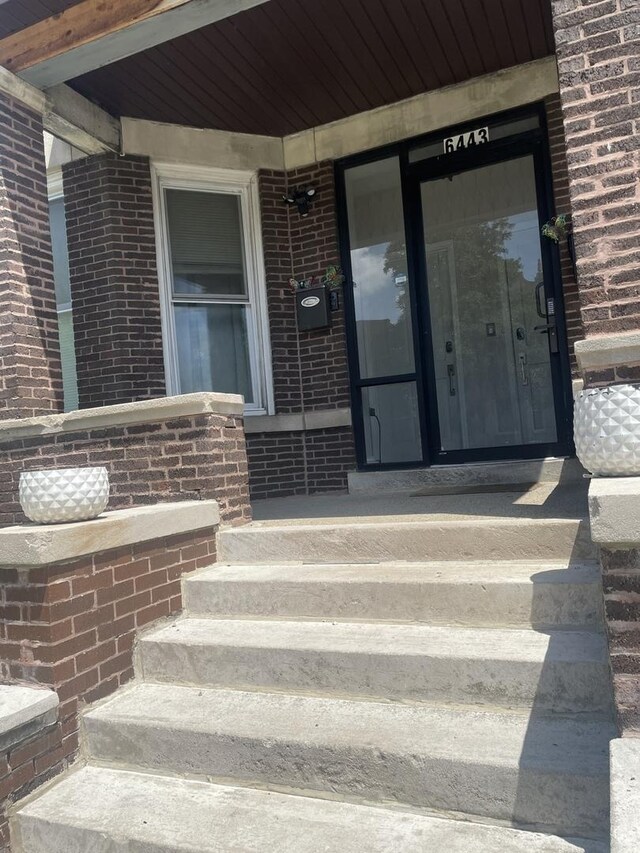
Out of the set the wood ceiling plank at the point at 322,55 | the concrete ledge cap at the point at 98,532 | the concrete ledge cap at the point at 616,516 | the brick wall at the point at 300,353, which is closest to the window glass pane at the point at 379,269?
the brick wall at the point at 300,353

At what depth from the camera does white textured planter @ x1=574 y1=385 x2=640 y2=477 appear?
241 cm

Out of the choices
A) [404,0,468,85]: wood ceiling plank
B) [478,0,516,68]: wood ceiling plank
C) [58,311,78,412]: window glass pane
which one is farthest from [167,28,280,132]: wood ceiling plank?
[58,311,78,412]: window glass pane

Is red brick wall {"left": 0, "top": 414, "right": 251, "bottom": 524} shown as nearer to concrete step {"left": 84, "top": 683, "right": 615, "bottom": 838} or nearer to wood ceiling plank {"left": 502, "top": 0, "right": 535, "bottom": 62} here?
concrete step {"left": 84, "top": 683, "right": 615, "bottom": 838}

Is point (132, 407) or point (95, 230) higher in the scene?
point (95, 230)

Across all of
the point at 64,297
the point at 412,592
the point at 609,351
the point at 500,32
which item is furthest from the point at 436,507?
the point at 64,297

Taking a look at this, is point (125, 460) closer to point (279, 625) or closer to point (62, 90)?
point (279, 625)

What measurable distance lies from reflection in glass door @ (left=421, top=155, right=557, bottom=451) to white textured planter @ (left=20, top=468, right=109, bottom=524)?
148 inches

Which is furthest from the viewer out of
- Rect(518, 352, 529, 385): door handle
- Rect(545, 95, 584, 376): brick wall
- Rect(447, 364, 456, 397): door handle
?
Rect(447, 364, 456, 397): door handle

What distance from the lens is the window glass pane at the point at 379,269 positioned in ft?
20.0

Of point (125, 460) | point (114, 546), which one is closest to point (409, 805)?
point (114, 546)

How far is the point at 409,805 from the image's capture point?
231 cm

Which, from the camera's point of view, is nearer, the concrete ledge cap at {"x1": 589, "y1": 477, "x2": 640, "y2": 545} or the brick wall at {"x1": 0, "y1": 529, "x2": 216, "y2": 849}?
the concrete ledge cap at {"x1": 589, "y1": 477, "x2": 640, "y2": 545}

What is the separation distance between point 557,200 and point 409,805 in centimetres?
464

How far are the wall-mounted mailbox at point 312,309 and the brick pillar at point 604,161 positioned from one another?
3180mm
